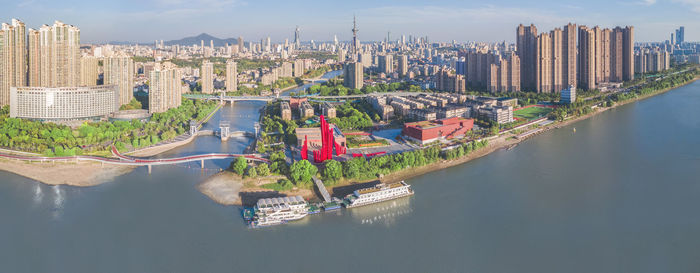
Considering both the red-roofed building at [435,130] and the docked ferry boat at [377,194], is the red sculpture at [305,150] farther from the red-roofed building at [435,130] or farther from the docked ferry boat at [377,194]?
the red-roofed building at [435,130]

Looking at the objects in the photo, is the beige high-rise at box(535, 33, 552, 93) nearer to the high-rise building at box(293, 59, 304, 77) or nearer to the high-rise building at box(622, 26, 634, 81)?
the high-rise building at box(622, 26, 634, 81)

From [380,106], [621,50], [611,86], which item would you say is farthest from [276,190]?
[621,50]

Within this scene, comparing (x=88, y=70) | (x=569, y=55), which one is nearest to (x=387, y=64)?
(x=569, y=55)

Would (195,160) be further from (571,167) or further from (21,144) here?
(571,167)

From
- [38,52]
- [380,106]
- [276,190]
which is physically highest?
[38,52]

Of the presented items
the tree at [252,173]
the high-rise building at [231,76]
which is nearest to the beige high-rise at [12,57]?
the high-rise building at [231,76]

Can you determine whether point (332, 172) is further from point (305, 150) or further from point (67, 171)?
point (67, 171)
